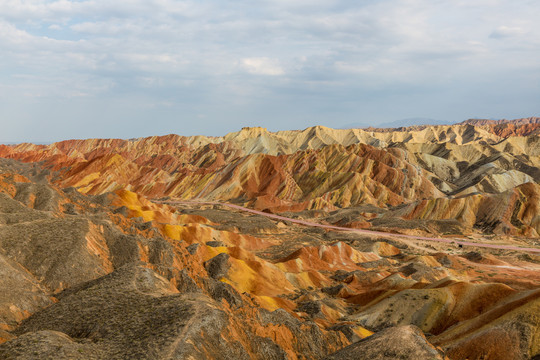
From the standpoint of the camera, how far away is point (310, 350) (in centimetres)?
2764

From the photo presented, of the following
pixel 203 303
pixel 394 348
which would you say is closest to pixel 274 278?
pixel 394 348

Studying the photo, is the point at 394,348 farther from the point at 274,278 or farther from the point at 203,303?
the point at 274,278

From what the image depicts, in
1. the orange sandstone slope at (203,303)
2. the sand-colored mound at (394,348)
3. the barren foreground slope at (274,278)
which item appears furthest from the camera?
the sand-colored mound at (394,348)

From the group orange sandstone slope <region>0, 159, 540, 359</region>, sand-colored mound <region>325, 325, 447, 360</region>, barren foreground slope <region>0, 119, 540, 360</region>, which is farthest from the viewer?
sand-colored mound <region>325, 325, 447, 360</region>

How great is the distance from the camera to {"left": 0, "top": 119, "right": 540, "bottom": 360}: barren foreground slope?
20.2 metres

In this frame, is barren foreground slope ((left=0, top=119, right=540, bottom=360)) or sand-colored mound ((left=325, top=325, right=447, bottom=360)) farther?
sand-colored mound ((left=325, top=325, right=447, bottom=360))

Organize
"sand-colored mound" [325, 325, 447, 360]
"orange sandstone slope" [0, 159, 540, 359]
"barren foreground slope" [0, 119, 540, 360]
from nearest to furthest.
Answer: "orange sandstone slope" [0, 159, 540, 359]
"barren foreground slope" [0, 119, 540, 360]
"sand-colored mound" [325, 325, 447, 360]

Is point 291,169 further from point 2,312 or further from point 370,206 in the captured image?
point 2,312

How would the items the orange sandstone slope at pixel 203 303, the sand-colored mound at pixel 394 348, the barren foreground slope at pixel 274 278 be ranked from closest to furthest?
the orange sandstone slope at pixel 203 303 → the barren foreground slope at pixel 274 278 → the sand-colored mound at pixel 394 348

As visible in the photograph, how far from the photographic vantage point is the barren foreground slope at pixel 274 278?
795 inches

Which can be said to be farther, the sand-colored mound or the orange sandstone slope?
the sand-colored mound

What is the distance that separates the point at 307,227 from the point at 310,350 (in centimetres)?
7372

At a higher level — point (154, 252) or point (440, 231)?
point (154, 252)

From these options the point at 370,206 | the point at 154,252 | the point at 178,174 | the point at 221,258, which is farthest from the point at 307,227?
the point at 178,174
